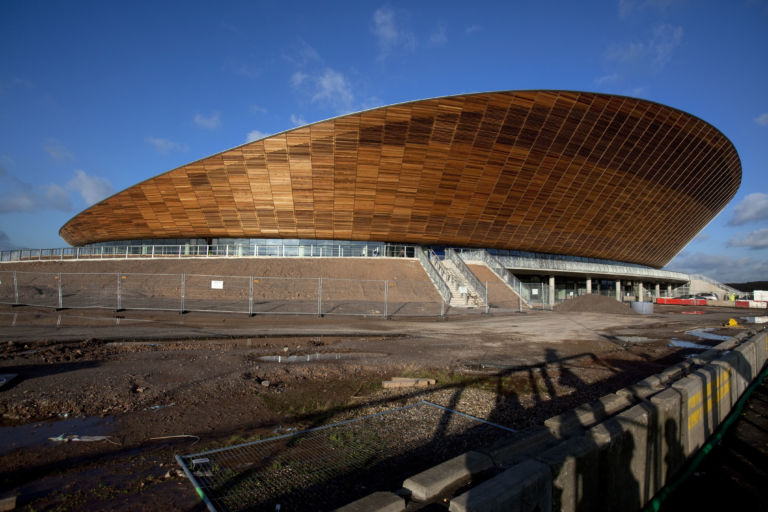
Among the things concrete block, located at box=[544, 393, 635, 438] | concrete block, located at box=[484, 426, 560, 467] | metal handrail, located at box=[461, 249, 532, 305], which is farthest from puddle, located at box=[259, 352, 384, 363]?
metal handrail, located at box=[461, 249, 532, 305]

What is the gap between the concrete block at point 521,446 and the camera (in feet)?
11.3

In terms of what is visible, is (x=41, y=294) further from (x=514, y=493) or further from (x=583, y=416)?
(x=514, y=493)

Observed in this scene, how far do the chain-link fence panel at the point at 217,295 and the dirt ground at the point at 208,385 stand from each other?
5.71m

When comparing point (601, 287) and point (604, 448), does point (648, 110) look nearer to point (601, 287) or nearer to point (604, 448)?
point (601, 287)

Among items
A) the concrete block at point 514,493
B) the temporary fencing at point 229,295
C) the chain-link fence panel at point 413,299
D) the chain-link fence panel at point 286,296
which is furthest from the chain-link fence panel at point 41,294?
the concrete block at point 514,493

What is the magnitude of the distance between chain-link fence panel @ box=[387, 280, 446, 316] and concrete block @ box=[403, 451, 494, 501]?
18.9 meters

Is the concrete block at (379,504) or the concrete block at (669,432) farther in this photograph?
the concrete block at (669,432)

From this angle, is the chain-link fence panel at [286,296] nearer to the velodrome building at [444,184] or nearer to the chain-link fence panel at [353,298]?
the chain-link fence panel at [353,298]

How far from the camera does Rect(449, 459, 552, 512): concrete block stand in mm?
2285

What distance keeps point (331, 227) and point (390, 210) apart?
5.90 metres

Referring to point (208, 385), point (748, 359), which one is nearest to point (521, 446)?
point (208, 385)

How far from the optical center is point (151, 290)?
25594 mm

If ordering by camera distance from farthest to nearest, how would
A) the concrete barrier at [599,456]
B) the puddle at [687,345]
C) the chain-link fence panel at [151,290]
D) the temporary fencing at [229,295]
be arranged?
the chain-link fence panel at [151,290] < the temporary fencing at [229,295] < the puddle at [687,345] < the concrete barrier at [599,456]

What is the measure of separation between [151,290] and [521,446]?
27.2m
